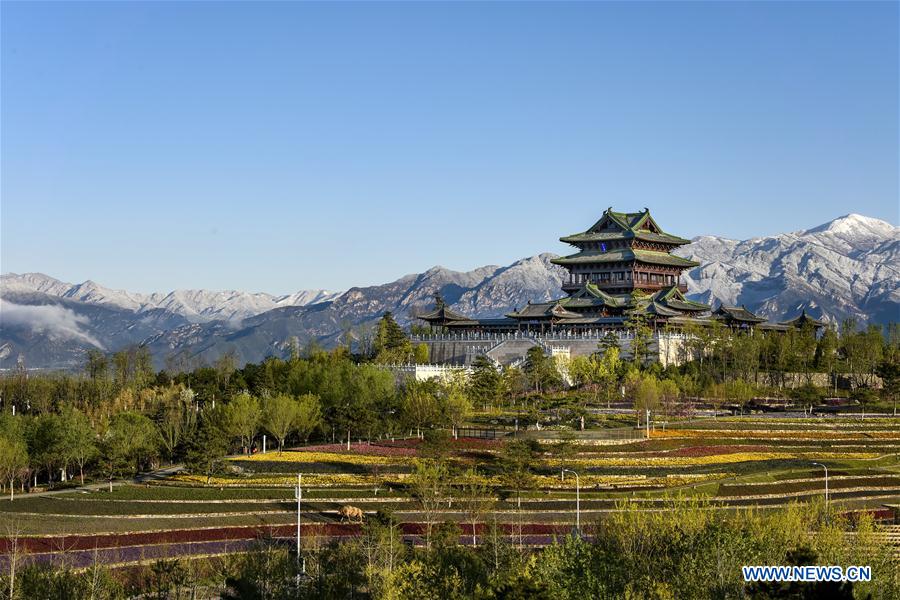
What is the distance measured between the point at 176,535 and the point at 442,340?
72.2m

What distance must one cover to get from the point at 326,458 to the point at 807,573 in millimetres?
45189

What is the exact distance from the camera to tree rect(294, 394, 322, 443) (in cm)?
8938

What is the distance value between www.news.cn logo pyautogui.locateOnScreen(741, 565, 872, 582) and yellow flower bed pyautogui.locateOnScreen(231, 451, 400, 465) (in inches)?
1501

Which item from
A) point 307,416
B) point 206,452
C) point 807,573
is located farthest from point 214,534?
point 807,573

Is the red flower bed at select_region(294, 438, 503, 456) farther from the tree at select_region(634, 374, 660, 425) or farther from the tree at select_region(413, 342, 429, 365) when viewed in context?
the tree at select_region(413, 342, 429, 365)

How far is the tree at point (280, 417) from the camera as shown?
286 feet

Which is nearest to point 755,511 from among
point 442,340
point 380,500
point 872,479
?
point 872,479

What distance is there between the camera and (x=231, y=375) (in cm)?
12438

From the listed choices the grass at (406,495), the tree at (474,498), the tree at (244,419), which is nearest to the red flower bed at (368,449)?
the grass at (406,495)

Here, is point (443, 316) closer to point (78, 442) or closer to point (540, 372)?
point (540, 372)

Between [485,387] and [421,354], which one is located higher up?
[421,354]

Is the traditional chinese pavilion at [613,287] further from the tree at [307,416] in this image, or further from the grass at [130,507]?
the grass at [130,507]

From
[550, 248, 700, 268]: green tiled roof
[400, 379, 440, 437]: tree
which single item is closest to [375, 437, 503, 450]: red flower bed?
[400, 379, 440, 437]: tree

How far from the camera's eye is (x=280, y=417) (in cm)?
8756
